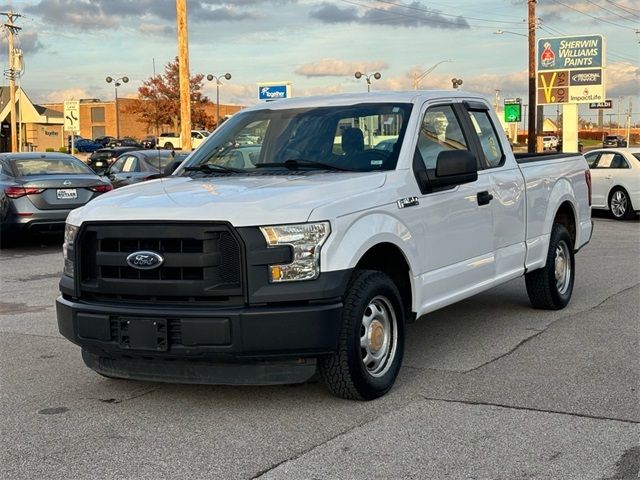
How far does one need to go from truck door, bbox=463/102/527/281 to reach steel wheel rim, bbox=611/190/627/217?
12088 mm

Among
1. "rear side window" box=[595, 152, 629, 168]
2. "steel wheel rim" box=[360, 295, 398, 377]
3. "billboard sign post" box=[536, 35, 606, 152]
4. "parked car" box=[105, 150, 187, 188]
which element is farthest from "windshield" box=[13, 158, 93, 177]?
"billboard sign post" box=[536, 35, 606, 152]

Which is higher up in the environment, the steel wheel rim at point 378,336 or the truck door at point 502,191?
the truck door at point 502,191

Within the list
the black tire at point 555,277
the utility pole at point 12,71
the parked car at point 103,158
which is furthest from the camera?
the utility pole at point 12,71

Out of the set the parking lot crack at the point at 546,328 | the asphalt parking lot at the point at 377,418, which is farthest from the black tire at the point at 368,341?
the parking lot crack at the point at 546,328

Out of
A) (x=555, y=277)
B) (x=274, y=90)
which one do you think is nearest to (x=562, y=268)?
(x=555, y=277)

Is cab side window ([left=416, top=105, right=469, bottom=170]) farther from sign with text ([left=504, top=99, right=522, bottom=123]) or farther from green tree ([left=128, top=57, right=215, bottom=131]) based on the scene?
green tree ([left=128, top=57, right=215, bottom=131])

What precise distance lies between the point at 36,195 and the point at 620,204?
40.3ft

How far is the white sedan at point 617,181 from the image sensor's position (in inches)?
729

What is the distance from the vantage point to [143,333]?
16.3 feet

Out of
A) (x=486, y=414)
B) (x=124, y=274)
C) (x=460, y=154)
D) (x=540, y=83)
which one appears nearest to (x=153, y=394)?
(x=124, y=274)

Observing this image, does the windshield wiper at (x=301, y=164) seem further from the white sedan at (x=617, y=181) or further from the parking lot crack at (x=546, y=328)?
the white sedan at (x=617, y=181)

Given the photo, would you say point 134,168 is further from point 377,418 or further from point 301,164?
point 377,418

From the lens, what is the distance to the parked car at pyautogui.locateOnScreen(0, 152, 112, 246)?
13.7 metres

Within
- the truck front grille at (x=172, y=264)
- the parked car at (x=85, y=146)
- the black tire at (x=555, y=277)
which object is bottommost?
the black tire at (x=555, y=277)
